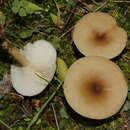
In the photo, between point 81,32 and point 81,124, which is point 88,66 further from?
point 81,124

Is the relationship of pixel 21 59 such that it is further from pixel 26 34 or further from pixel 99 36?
pixel 99 36

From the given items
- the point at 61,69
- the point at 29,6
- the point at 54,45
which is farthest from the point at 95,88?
the point at 29,6

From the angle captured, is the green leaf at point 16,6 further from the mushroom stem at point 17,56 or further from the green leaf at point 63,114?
the green leaf at point 63,114

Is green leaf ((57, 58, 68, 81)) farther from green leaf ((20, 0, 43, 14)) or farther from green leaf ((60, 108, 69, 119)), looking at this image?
green leaf ((20, 0, 43, 14))

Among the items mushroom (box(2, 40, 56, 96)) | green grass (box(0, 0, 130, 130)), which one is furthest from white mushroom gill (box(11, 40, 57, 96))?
green grass (box(0, 0, 130, 130))

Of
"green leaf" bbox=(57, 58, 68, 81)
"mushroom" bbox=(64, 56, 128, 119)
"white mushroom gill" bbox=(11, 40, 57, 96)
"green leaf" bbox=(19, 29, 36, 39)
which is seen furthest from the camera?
"green leaf" bbox=(19, 29, 36, 39)

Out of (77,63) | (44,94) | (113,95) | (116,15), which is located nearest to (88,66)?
(77,63)
